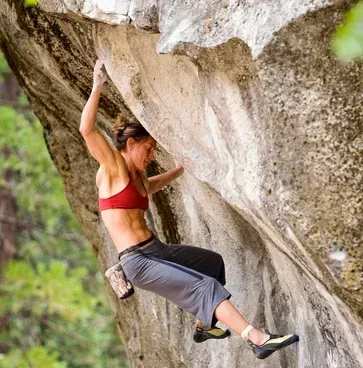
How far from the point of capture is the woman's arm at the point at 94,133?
187 inches

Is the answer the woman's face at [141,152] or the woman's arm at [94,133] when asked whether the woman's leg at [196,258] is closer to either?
the woman's face at [141,152]

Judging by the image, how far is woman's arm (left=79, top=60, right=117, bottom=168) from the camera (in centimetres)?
475

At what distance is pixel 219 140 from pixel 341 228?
1.09 m

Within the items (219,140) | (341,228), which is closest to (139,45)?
(219,140)

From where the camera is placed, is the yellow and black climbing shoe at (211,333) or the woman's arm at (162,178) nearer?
the yellow and black climbing shoe at (211,333)

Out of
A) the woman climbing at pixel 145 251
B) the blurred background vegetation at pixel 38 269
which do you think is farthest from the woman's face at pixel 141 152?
the blurred background vegetation at pixel 38 269

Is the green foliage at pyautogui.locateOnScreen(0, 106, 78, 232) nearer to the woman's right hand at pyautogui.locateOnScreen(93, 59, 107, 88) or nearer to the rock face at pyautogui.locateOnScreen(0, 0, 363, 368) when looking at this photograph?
the rock face at pyautogui.locateOnScreen(0, 0, 363, 368)

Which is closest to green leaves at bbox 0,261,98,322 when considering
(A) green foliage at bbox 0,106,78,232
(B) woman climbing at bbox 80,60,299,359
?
(A) green foliage at bbox 0,106,78,232

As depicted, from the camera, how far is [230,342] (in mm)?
6012

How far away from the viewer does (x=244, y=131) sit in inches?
156

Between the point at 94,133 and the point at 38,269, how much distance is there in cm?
617

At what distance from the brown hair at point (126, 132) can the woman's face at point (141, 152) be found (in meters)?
0.03

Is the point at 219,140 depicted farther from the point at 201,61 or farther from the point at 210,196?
the point at 210,196

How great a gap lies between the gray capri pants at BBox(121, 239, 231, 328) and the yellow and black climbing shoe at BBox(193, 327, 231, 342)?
242mm
